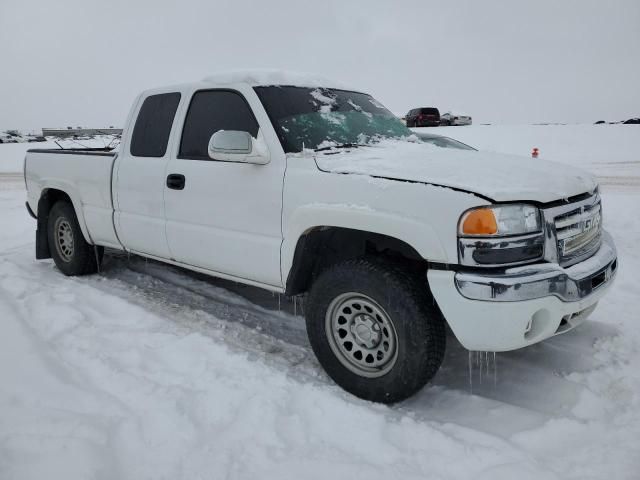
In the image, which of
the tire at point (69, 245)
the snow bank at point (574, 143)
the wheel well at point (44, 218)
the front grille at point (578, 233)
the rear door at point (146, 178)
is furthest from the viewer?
the snow bank at point (574, 143)

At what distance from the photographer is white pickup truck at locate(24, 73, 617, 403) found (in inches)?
95.7

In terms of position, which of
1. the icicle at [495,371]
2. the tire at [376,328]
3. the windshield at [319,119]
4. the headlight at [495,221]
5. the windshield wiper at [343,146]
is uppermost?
the windshield at [319,119]

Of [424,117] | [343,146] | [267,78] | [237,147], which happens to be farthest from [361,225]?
[424,117]

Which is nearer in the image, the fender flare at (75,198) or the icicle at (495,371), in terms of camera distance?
the icicle at (495,371)

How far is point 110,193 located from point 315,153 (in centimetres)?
227

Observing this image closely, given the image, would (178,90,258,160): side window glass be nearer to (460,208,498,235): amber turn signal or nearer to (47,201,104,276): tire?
(460,208,498,235): amber turn signal

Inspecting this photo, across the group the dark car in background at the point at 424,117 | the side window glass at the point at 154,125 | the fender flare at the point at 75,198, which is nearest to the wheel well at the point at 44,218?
the fender flare at the point at 75,198

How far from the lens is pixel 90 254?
5.10 meters

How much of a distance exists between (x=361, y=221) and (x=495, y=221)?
0.69m

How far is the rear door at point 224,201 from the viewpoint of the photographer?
3191 millimetres

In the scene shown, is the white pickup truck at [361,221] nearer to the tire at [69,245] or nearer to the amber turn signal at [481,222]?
the amber turn signal at [481,222]

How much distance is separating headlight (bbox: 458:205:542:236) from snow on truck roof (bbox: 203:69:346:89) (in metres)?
1.83

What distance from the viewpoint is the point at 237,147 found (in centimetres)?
308

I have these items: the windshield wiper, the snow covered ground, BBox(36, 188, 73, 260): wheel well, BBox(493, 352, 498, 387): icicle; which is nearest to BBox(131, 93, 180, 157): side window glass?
the snow covered ground
